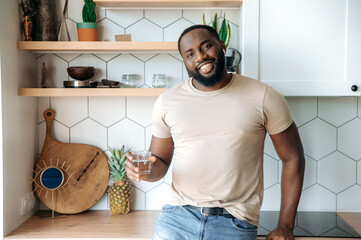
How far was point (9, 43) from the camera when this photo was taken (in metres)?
1.99

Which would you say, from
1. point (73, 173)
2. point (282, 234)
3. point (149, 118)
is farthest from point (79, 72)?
point (282, 234)

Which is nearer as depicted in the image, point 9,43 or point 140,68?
point 9,43

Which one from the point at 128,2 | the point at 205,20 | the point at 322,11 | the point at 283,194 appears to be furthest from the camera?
the point at 205,20

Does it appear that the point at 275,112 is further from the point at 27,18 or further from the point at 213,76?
the point at 27,18

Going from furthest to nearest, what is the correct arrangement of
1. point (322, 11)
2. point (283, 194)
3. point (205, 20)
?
point (205, 20) < point (322, 11) < point (283, 194)

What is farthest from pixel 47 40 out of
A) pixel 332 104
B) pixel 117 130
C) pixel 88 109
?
pixel 332 104

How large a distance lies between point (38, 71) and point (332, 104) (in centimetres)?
175

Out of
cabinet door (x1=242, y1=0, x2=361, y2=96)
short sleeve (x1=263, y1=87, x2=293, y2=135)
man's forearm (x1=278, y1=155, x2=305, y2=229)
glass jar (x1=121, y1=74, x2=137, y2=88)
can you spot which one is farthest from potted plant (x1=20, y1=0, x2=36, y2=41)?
man's forearm (x1=278, y1=155, x2=305, y2=229)

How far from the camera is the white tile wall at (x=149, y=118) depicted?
7.59 ft

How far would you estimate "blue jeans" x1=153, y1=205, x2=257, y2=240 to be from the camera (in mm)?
1633

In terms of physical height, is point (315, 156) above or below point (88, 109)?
below

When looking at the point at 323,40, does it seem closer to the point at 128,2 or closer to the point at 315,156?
the point at 315,156

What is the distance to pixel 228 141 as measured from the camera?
168cm

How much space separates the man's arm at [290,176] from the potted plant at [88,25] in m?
1.14
